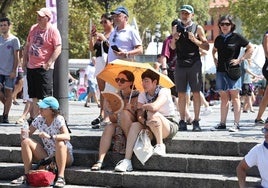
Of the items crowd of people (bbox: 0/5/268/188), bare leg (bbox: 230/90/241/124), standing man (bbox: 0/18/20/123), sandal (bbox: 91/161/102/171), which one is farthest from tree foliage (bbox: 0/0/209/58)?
sandal (bbox: 91/161/102/171)

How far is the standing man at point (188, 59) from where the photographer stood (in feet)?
32.5

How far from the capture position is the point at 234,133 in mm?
9438

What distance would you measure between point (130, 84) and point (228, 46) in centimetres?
179

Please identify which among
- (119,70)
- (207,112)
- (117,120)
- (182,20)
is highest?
(182,20)

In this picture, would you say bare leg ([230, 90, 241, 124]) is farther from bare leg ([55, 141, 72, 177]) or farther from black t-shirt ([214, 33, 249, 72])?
bare leg ([55, 141, 72, 177])

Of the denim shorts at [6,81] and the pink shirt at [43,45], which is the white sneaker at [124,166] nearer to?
the pink shirt at [43,45]

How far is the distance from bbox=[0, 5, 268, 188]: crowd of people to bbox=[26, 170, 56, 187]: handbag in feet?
0.43

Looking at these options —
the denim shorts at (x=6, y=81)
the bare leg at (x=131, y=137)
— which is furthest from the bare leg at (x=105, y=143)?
the denim shorts at (x=6, y=81)

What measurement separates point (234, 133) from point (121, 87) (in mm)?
1773

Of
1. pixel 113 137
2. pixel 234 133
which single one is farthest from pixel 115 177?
pixel 234 133

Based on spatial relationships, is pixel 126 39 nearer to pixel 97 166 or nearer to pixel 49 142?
pixel 49 142

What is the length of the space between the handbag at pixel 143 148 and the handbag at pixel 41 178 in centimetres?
112

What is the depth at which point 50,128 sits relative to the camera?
864 cm

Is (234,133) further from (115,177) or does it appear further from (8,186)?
(8,186)
